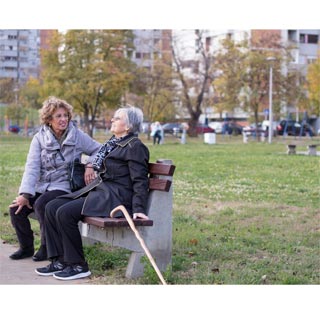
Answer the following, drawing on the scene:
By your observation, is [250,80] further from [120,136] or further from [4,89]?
[120,136]

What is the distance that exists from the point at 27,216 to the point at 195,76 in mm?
46892

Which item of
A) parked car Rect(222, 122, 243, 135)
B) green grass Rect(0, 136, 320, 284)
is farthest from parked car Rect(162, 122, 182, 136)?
green grass Rect(0, 136, 320, 284)

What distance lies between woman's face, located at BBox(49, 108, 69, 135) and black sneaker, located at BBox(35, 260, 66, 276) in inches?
47.7

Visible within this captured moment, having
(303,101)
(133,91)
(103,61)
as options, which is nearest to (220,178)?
(103,61)

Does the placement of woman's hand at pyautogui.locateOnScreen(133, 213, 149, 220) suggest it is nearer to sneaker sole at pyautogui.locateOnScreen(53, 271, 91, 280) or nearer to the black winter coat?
the black winter coat

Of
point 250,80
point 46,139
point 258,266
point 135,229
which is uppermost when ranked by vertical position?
point 250,80

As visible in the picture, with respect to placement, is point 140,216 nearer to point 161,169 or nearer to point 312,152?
point 161,169

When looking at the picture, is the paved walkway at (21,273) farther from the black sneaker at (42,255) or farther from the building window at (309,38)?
the building window at (309,38)

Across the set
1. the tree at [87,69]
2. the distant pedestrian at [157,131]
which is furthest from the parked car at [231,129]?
the distant pedestrian at [157,131]

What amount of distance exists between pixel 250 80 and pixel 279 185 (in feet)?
108

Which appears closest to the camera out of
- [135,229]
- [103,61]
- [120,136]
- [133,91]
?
[135,229]

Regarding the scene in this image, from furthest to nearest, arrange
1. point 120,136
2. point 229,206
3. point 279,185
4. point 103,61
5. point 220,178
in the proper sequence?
point 103,61 < point 220,178 < point 279,185 < point 229,206 < point 120,136

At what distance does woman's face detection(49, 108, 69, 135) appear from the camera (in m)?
6.04

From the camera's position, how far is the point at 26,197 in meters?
5.99
